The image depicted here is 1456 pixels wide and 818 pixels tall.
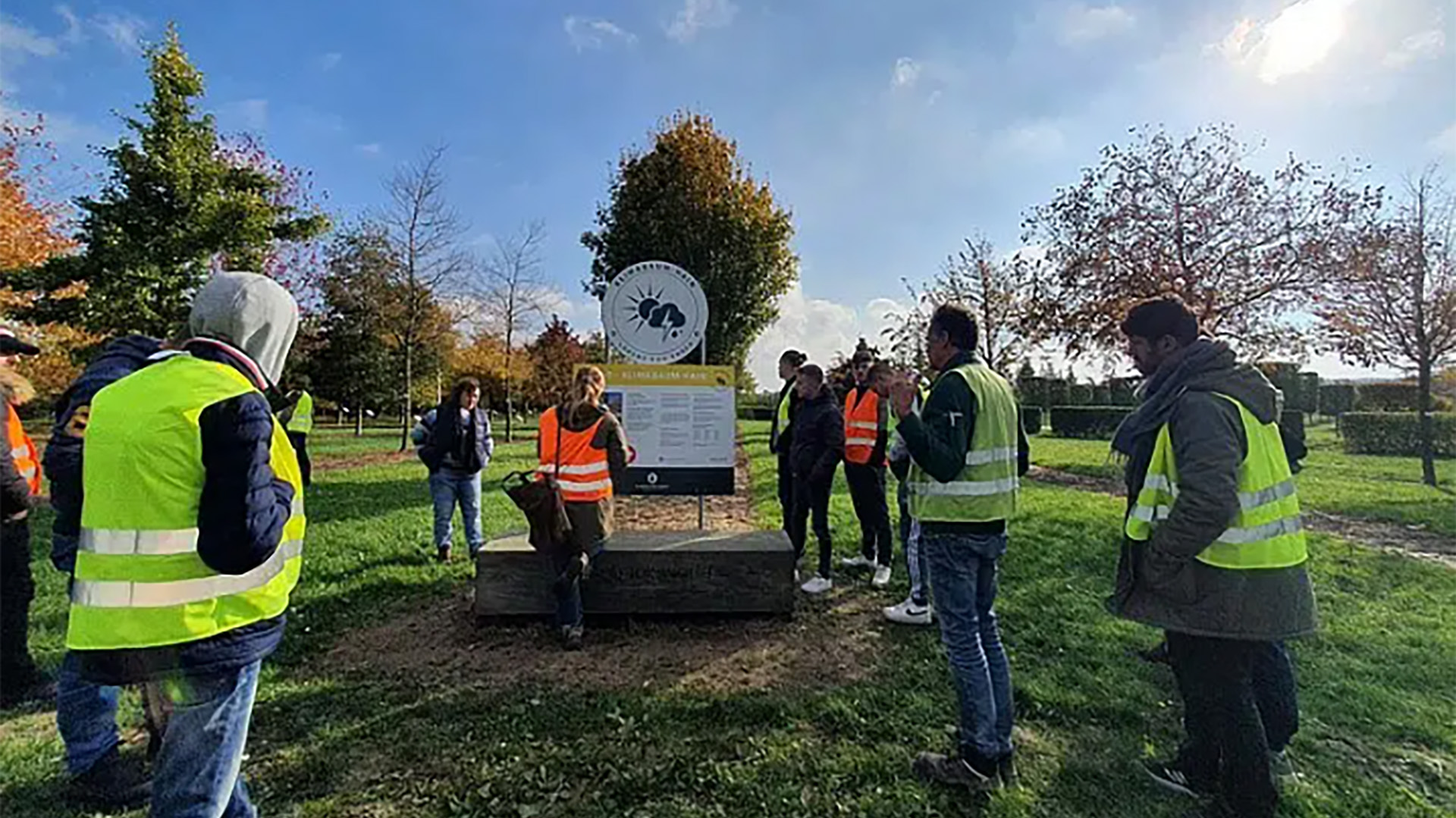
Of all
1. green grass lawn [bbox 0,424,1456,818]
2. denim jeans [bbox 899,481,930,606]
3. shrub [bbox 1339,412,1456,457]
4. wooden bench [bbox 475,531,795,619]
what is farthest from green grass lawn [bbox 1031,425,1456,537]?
wooden bench [bbox 475,531,795,619]

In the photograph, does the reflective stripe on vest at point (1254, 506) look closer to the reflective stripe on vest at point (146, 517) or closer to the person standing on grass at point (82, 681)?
the reflective stripe on vest at point (146, 517)

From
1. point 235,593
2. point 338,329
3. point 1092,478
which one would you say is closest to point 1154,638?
point 235,593

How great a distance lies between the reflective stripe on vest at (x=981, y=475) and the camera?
307cm

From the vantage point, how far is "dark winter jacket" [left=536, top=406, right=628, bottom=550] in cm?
467

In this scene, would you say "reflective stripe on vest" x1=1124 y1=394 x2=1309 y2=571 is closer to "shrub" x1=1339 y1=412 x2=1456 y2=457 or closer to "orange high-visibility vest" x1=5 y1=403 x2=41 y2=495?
"orange high-visibility vest" x1=5 y1=403 x2=41 y2=495

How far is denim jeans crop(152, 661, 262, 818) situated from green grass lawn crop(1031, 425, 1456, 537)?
7688 millimetres

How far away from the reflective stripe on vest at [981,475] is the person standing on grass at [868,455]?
9.45ft

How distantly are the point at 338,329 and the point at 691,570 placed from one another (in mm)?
28584

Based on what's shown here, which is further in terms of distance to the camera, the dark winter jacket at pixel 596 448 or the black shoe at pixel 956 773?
the dark winter jacket at pixel 596 448

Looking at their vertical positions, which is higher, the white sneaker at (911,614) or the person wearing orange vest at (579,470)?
the person wearing orange vest at (579,470)

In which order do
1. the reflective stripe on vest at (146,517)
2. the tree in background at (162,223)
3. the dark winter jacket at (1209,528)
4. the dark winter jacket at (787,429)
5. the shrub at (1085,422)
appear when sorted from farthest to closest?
the shrub at (1085,422)
the tree in background at (162,223)
the dark winter jacket at (787,429)
the dark winter jacket at (1209,528)
the reflective stripe on vest at (146,517)

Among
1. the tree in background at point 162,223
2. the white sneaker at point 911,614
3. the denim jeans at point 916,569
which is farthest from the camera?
the tree in background at point 162,223

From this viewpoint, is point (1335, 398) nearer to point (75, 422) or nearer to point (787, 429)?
point (787, 429)

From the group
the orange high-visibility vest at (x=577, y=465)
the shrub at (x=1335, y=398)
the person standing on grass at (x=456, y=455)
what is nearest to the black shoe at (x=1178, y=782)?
the orange high-visibility vest at (x=577, y=465)
